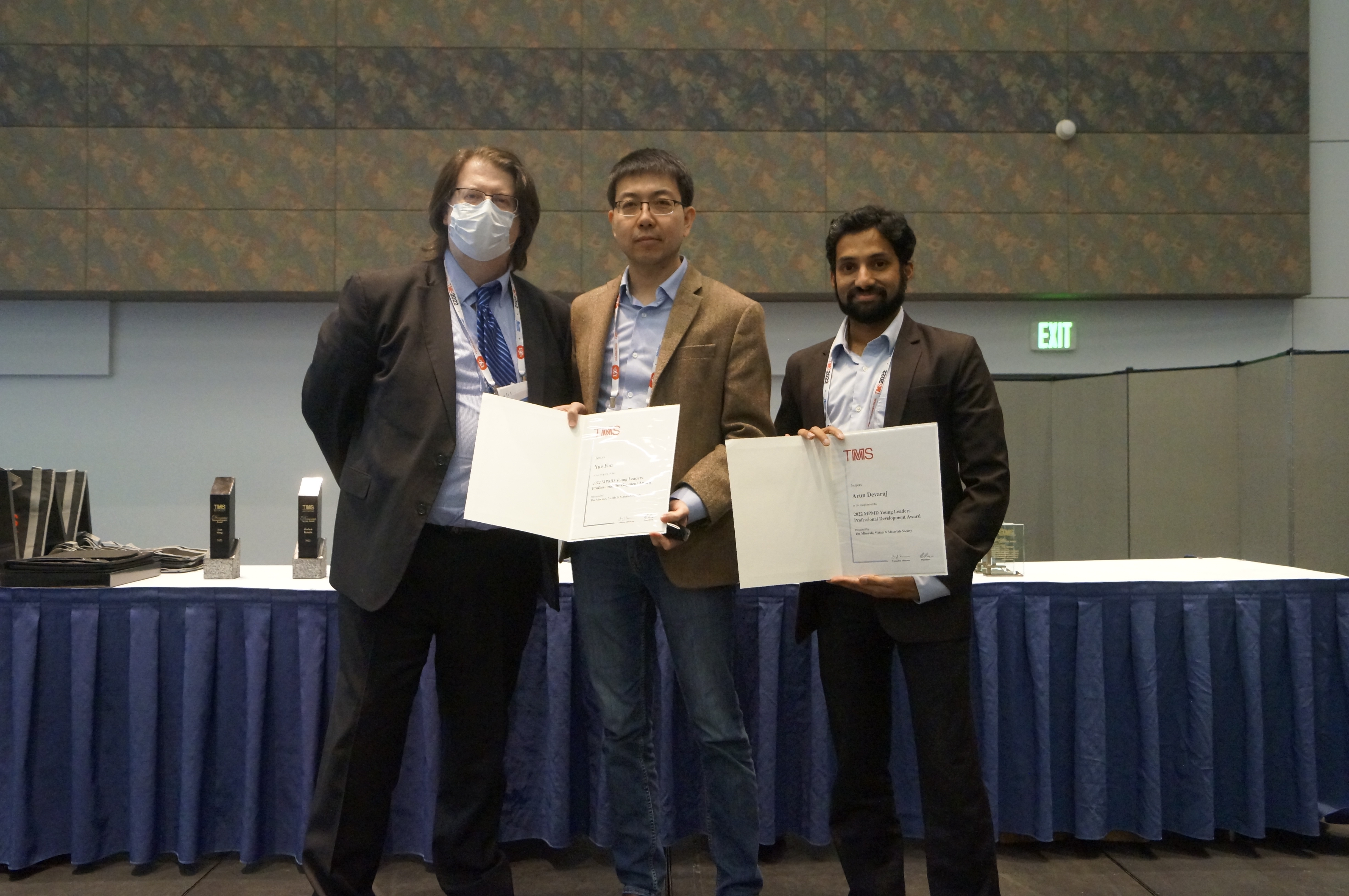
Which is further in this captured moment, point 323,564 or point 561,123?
point 561,123

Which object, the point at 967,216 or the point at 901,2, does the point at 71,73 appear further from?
the point at 967,216

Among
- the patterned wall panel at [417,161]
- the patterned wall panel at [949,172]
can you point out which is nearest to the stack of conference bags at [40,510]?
the patterned wall panel at [417,161]

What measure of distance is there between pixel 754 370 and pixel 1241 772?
1.81 metres

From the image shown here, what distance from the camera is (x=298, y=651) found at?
2152 millimetres

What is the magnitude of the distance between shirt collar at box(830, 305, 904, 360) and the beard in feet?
0.08

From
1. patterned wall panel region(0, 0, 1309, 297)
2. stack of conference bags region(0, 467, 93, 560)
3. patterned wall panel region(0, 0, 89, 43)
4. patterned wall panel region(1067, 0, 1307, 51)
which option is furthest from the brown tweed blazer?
patterned wall panel region(0, 0, 89, 43)

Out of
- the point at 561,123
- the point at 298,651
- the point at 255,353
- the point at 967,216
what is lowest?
the point at 298,651

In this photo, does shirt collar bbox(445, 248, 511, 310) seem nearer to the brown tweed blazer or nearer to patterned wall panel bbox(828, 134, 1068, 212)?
the brown tweed blazer

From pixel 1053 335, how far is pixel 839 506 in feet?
13.7

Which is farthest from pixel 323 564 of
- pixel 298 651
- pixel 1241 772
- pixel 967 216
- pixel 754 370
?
pixel 967 216

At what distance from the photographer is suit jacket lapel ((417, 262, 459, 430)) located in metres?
1.56

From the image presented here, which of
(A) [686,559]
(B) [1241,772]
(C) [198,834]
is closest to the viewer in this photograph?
(A) [686,559]

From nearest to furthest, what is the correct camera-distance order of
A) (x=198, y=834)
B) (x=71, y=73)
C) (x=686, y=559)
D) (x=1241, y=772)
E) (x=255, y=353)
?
1. (x=686, y=559)
2. (x=198, y=834)
3. (x=1241, y=772)
4. (x=71, y=73)
5. (x=255, y=353)

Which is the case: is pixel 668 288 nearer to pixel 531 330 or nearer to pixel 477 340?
pixel 531 330
